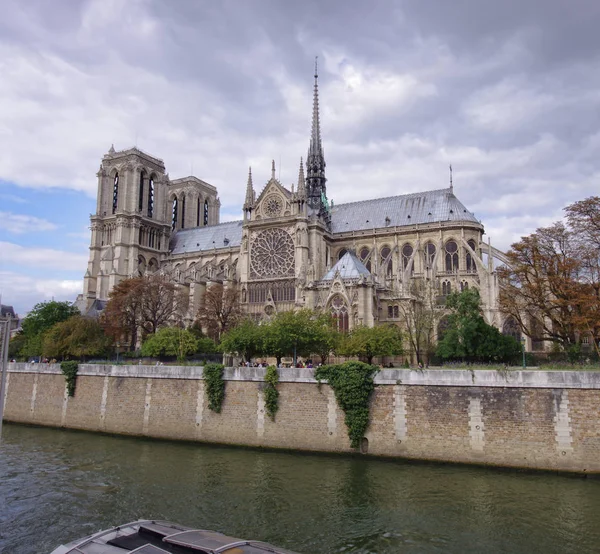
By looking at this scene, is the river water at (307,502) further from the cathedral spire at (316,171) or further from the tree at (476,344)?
the cathedral spire at (316,171)

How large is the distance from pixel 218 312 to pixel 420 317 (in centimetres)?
2052

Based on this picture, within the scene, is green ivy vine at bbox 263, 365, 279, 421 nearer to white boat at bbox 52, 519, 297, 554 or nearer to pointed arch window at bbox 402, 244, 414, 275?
white boat at bbox 52, 519, 297, 554

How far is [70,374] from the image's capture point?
3800 cm

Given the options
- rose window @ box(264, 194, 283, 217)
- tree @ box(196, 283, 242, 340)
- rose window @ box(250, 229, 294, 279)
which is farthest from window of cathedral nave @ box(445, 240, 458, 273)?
tree @ box(196, 283, 242, 340)

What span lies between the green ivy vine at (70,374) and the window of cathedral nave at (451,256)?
3964cm

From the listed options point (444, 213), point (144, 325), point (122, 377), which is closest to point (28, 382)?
point (122, 377)

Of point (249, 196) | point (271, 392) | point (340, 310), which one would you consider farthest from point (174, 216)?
point (271, 392)

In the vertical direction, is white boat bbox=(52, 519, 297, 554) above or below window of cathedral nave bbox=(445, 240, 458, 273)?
below

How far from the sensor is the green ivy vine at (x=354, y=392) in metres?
26.5

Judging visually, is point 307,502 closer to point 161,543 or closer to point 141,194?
point 161,543

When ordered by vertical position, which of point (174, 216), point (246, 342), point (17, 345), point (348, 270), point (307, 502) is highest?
point (174, 216)

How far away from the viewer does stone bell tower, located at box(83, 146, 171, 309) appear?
77188mm

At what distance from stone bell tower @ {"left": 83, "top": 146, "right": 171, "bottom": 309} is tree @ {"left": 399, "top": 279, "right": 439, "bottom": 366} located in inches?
1571

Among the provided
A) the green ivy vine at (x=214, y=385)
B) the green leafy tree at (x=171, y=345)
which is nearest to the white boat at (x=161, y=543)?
the green ivy vine at (x=214, y=385)
